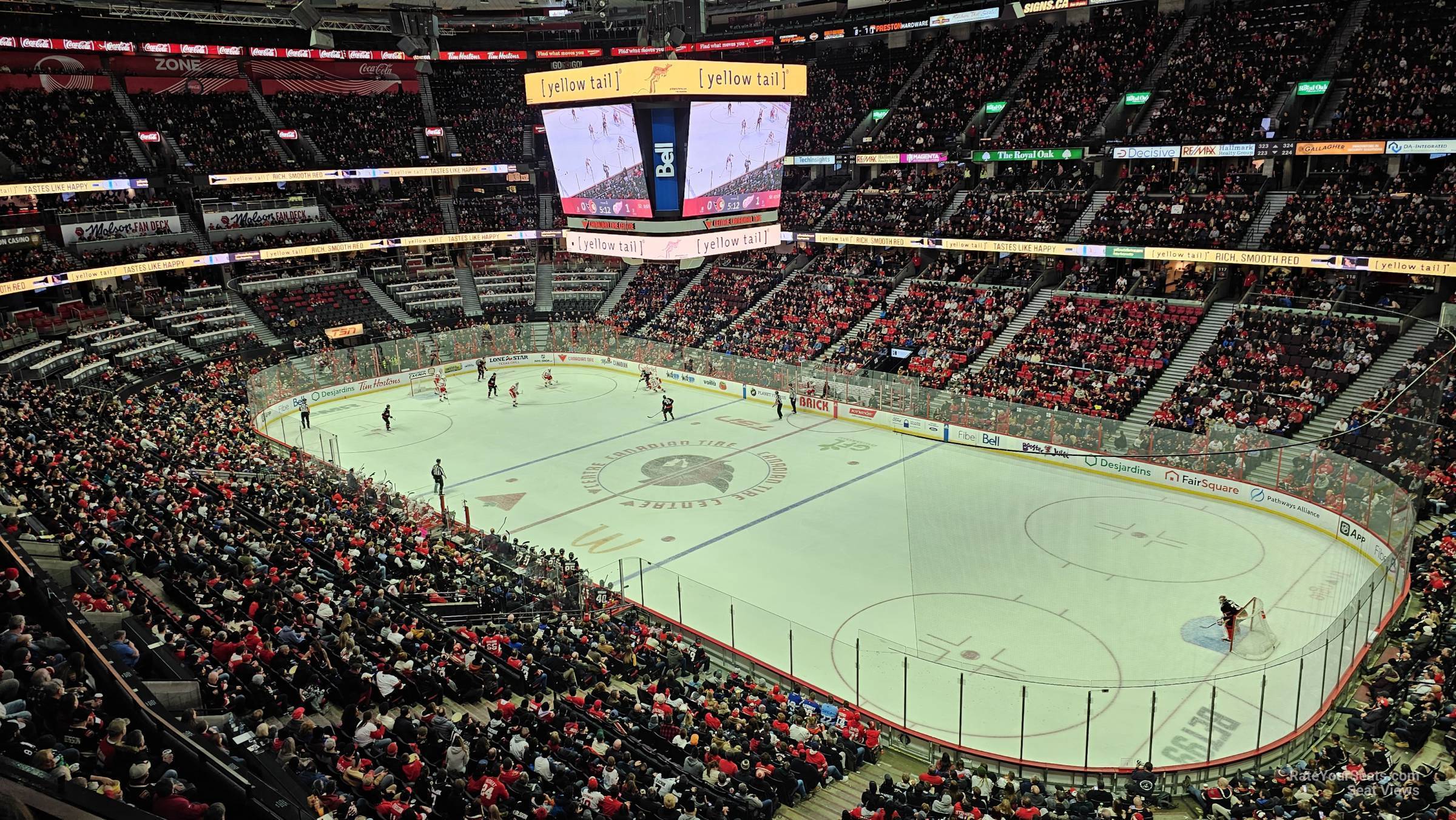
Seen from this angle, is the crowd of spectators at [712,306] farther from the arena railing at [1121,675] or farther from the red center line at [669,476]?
the arena railing at [1121,675]

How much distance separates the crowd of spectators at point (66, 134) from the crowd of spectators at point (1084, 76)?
136 ft

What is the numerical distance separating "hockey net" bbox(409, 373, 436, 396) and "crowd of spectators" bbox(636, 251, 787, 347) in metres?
10.3

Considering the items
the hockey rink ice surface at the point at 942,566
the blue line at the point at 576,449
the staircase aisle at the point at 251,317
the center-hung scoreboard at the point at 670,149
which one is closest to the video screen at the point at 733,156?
the center-hung scoreboard at the point at 670,149

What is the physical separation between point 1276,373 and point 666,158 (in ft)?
63.5

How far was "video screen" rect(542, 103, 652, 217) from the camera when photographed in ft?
87.6

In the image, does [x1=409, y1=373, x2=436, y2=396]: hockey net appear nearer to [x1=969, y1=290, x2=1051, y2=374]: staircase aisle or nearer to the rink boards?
the rink boards

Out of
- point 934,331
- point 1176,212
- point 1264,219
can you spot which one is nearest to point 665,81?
point 934,331

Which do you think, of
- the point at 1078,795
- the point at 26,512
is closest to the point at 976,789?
the point at 1078,795

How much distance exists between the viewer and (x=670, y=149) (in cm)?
2617

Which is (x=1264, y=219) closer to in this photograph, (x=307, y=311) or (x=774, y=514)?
(x=774, y=514)

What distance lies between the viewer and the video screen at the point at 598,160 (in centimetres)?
2669

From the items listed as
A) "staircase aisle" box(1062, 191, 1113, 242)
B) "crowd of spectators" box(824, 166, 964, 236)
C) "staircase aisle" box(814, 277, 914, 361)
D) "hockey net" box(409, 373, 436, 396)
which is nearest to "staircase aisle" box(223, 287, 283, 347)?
"hockey net" box(409, 373, 436, 396)

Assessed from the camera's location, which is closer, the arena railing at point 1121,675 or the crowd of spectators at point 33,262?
the arena railing at point 1121,675

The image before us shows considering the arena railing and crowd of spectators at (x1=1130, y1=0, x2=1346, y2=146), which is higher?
crowd of spectators at (x1=1130, y1=0, x2=1346, y2=146)
